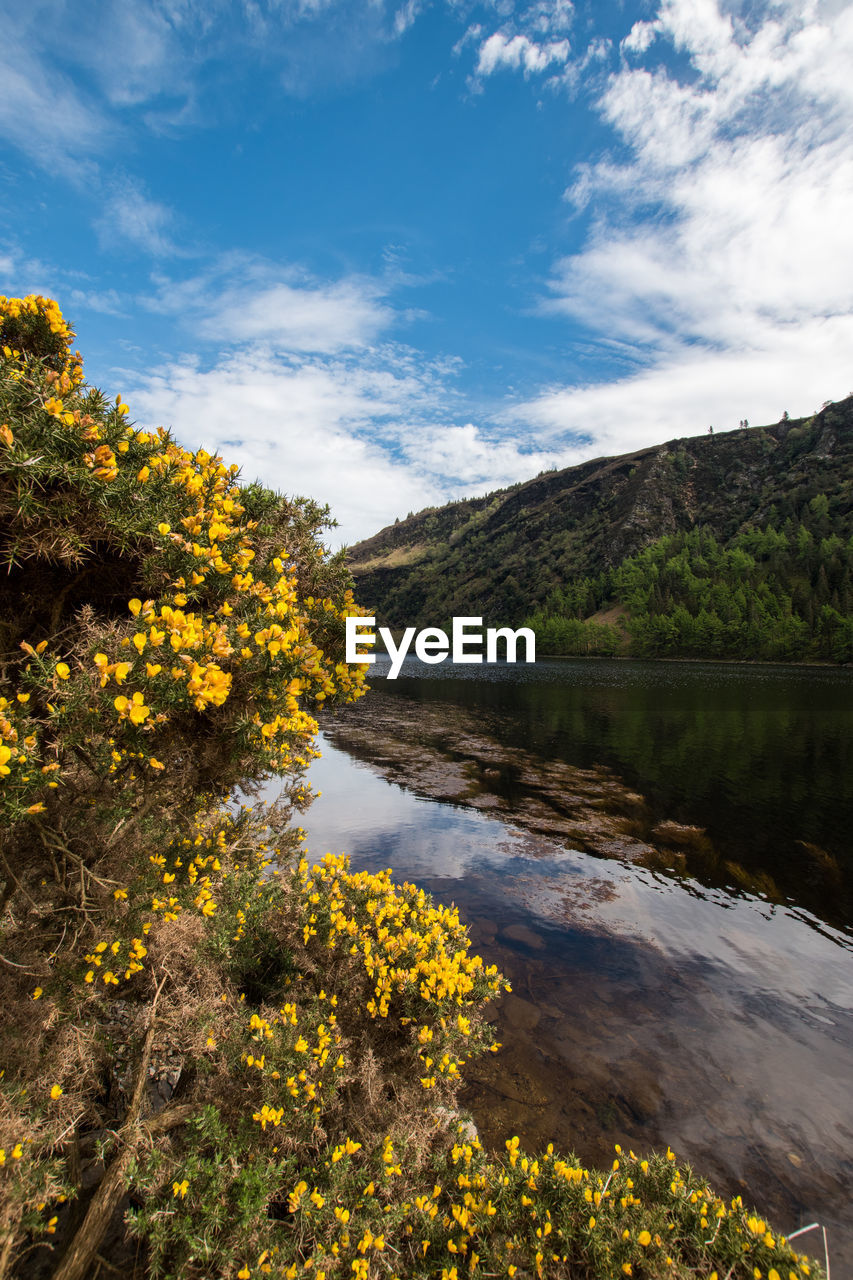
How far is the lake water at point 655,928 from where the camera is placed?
21.9 feet

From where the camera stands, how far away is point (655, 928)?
1183 cm

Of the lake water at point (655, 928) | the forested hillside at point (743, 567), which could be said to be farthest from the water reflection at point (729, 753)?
the forested hillside at point (743, 567)

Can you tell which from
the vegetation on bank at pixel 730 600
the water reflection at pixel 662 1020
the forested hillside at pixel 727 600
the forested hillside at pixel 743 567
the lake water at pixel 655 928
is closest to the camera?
the water reflection at pixel 662 1020

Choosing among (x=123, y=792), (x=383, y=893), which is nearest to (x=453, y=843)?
(x=383, y=893)

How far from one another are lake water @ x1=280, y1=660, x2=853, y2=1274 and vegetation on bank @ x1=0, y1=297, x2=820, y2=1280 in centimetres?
311

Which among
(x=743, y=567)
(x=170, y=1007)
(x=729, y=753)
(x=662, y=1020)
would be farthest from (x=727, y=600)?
(x=170, y=1007)

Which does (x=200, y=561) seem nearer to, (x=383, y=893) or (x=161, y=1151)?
(x=161, y=1151)

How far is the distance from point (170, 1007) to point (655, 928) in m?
10.8

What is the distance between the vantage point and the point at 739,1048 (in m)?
8.26

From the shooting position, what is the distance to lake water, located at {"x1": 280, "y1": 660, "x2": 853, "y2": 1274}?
6.66 metres

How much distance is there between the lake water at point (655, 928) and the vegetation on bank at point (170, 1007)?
3.11 m

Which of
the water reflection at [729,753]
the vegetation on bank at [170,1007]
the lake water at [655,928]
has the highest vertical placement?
the vegetation on bank at [170,1007]

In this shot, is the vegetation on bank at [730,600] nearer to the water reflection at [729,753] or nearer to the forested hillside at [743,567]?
the forested hillside at [743,567]

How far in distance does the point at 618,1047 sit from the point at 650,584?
15719 centimetres
